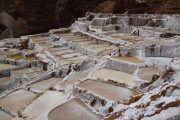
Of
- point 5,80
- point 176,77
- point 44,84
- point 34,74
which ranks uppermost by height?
point 176,77

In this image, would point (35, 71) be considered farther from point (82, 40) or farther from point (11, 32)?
point (11, 32)

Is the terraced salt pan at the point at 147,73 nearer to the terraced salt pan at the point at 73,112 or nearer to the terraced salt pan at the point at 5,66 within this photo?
the terraced salt pan at the point at 73,112

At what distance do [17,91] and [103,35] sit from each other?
4.73 m

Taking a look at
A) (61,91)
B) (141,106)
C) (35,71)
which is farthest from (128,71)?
(35,71)

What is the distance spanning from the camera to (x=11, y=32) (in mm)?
21531

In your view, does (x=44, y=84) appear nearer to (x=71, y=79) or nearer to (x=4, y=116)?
(x=71, y=79)

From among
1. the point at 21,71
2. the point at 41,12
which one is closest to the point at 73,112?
the point at 21,71

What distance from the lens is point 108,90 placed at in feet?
16.5

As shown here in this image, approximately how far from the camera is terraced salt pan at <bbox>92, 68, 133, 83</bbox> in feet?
18.0

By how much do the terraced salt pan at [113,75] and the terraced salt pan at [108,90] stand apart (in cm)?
25

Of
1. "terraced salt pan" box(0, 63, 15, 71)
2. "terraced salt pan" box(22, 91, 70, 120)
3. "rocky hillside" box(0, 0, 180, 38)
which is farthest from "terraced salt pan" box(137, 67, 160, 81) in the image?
"rocky hillside" box(0, 0, 180, 38)

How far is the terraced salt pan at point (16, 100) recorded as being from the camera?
19.4 ft

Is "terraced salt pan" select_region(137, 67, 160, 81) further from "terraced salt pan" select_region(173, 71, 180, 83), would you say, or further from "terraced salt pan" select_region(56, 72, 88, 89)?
"terraced salt pan" select_region(56, 72, 88, 89)

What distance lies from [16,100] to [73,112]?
82.7 inches
